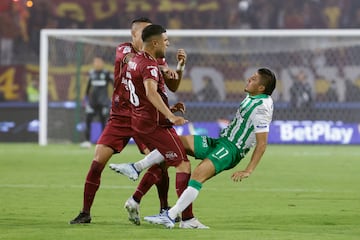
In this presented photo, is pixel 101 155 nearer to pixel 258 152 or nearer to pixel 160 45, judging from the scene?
pixel 160 45

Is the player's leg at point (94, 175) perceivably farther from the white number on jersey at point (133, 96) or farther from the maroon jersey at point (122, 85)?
the white number on jersey at point (133, 96)

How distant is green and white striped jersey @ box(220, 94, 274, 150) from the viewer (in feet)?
29.9

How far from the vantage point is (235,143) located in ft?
30.3

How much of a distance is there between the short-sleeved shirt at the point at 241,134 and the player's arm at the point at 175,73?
2.22 feet

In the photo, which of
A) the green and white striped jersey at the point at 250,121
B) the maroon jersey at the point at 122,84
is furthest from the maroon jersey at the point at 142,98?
the green and white striped jersey at the point at 250,121

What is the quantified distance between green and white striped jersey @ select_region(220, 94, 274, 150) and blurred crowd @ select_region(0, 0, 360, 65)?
22084mm

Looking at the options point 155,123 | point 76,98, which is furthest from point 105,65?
point 155,123

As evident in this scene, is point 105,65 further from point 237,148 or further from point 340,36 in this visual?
point 237,148

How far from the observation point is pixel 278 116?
25094 mm

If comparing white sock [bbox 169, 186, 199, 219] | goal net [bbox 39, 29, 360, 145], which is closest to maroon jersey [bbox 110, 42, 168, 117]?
white sock [bbox 169, 186, 199, 219]

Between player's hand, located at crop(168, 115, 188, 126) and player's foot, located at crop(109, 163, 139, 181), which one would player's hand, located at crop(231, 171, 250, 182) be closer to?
player's hand, located at crop(168, 115, 188, 126)

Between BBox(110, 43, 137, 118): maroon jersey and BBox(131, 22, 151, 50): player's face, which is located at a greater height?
BBox(131, 22, 151, 50): player's face

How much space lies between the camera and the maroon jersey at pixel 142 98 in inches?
363

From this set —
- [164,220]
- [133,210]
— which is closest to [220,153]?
[164,220]
